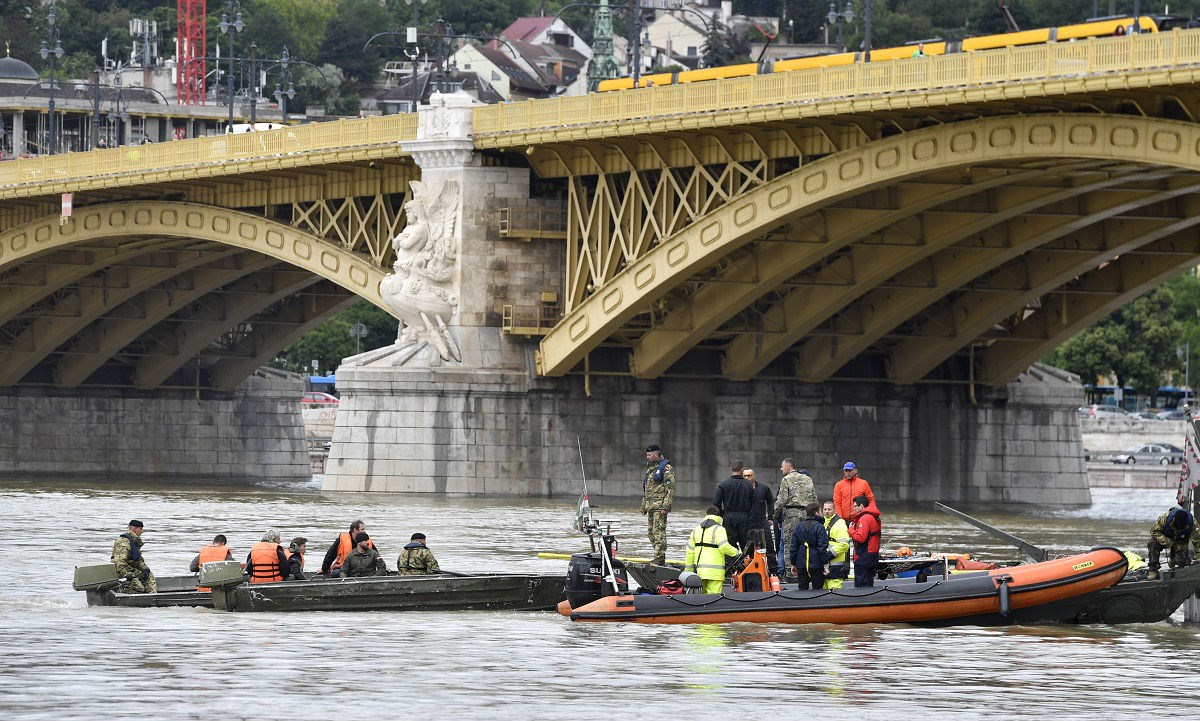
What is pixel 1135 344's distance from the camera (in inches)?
4771

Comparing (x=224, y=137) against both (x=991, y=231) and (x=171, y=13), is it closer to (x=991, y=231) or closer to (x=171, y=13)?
(x=991, y=231)

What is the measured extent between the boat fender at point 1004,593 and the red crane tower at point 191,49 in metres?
115

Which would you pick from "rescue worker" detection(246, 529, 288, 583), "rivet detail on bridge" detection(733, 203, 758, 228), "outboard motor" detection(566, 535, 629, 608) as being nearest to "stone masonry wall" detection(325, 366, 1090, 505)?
"rivet detail on bridge" detection(733, 203, 758, 228)

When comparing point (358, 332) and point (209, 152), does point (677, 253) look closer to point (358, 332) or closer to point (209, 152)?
point (209, 152)

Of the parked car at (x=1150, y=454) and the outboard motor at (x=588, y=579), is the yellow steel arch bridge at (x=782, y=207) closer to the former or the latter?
the outboard motor at (x=588, y=579)

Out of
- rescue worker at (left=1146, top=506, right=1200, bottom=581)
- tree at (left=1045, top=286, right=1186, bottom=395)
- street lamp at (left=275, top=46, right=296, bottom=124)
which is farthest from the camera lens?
tree at (left=1045, top=286, right=1186, bottom=395)

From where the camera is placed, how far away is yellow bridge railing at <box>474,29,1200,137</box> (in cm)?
4094

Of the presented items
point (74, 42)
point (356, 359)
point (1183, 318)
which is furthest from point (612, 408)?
point (74, 42)

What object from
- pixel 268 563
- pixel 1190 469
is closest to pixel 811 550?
pixel 1190 469

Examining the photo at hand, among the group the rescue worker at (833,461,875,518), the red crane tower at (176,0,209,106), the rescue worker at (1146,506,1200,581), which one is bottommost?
the rescue worker at (1146,506,1200,581)

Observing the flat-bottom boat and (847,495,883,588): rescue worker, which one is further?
(847,495,883,588): rescue worker

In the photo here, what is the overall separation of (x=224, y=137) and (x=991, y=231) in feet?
74.1

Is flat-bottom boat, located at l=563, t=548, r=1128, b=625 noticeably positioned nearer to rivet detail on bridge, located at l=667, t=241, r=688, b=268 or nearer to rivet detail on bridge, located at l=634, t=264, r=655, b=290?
rivet detail on bridge, located at l=667, t=241, r=688, b=268

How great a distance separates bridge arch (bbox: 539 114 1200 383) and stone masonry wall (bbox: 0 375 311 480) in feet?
95.7
